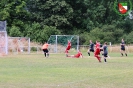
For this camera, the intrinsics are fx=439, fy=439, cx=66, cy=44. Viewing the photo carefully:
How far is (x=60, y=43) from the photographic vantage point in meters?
64.0

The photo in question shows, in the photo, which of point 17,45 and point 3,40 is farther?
point 17,45

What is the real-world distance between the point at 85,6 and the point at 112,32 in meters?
8.70

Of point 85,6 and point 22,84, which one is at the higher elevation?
point 85,6

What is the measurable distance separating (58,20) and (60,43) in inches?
494

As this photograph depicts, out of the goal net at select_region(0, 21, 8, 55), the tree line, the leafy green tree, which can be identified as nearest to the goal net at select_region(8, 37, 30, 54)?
the goal net at select_region(0, 21, 8, 55)

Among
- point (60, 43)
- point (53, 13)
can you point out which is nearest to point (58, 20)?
point (53, 13)

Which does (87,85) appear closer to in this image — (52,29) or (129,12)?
(52,29)

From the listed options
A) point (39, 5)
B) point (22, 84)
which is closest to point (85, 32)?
point (39, 5)

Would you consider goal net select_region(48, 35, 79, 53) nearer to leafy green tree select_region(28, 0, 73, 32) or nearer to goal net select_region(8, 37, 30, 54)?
goal net select_region(8, 37, 30, 54)

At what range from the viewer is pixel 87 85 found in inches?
715

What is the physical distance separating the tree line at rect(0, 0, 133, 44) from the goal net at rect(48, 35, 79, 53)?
25.0 feet

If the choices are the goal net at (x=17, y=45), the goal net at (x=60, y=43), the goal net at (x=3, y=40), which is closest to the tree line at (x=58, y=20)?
the goal net at (x=60, y=43)

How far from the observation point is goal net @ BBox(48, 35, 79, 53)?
62469 millimetres

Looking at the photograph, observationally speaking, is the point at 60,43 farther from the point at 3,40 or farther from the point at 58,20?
the point at 3,40
